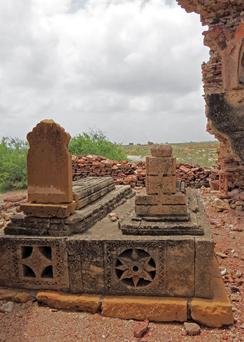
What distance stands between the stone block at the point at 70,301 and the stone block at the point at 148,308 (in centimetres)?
10

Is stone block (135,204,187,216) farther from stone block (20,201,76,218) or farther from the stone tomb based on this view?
stone block (20,201,76,218)

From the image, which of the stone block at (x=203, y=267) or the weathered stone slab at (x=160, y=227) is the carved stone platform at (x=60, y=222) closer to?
the weathered stone slab at (x=160, y=227)

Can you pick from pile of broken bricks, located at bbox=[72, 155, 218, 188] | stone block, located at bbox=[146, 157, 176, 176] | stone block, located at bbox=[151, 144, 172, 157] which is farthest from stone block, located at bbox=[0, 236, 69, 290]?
pile of broken bricks, located at bbox=[72, 155, 218, 188]

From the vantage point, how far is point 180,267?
9.87 feet

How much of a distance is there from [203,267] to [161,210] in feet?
2.33

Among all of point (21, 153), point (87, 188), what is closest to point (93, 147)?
point (21, 153)

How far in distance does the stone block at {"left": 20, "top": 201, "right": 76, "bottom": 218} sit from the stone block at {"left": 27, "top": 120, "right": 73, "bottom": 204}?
6 centimetres

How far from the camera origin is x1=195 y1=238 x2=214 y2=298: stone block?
2941 mm

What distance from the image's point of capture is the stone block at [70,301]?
9.96 feet

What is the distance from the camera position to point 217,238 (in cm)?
537

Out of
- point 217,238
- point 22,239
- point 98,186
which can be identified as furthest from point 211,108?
point 217,238


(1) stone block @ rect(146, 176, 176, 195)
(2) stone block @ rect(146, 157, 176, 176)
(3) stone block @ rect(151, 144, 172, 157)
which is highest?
(3) stone block @ rect(151, 144, 172, 157)

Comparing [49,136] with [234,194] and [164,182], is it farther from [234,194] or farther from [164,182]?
[234,194]

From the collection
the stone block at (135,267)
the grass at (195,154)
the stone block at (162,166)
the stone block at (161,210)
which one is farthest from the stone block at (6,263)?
the grass at (195,154)
